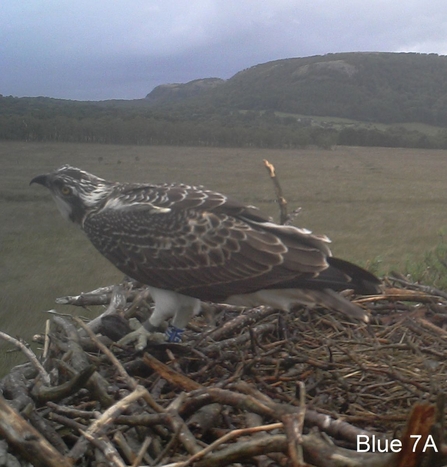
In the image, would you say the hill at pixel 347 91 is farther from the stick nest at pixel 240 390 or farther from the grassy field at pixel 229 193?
the stick nest at pixel 240 390

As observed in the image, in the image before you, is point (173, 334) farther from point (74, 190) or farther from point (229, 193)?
point (229, 193)

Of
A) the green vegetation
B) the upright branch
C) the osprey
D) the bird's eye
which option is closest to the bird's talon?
the osprey

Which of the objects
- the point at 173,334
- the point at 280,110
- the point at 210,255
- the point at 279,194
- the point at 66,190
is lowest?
the point at 173,334

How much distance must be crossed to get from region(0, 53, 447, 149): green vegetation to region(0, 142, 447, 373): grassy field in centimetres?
9

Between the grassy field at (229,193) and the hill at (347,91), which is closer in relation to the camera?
the grassy field at (229,193)

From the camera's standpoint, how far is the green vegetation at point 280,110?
10.5ft

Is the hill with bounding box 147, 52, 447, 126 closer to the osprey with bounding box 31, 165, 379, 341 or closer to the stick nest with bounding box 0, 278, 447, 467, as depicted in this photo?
the stick nest with bounding box 0, 278, 447, 467

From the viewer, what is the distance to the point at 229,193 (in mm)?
3051

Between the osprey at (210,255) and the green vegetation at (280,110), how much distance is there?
36.3 inches

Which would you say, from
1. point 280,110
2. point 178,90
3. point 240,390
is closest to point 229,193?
point 280,110

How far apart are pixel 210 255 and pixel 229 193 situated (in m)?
0.81

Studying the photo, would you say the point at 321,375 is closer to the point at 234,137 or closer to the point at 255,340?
the point at 255,340

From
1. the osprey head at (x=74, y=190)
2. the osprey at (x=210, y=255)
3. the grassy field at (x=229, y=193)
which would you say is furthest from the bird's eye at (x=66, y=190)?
the grassy field at (x=229, y=193)

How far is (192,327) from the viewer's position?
285 cm
